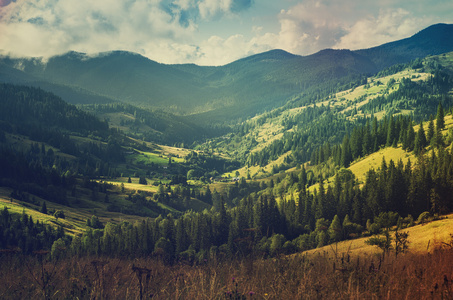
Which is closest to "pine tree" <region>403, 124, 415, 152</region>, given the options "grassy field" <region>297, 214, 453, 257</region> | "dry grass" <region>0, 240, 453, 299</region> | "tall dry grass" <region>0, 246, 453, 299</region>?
"grassy field" <region>297, 214, 453, 257</region>

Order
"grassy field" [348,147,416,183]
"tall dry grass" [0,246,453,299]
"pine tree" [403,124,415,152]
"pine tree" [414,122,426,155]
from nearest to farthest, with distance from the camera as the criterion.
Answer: "tall dry grass" [0,246,453,299], "pine tree" [414,122,426,155], "grassy field" [348,147,416,183], "pine tree" [403,124,415,152]

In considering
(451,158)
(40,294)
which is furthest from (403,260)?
(451,158)

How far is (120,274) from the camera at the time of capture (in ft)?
70.8

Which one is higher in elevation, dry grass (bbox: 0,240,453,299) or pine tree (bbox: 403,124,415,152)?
pine tree (bbox: 403,124,415,152)

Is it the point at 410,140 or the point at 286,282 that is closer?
the point at 286,282

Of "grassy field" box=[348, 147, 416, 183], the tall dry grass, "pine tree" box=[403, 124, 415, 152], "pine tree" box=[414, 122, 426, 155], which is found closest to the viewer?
the tall dry grass

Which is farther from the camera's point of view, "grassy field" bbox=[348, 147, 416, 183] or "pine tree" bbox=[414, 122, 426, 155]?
"grassy field" bbox=[348, 147, 416, 183]

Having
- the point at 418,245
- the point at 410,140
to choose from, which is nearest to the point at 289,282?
the point at 418,245

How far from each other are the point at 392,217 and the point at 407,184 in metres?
23.6

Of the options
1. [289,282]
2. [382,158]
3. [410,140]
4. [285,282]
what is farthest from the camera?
[382,158]

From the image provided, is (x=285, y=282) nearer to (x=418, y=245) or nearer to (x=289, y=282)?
(x=289, y=282)

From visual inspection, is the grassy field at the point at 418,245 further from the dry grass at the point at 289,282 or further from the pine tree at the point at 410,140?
the pine tree at the point at 410,140

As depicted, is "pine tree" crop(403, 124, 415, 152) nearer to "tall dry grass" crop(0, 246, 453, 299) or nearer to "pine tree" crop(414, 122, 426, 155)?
"pine tree" crop(414, 122, 426, 155)

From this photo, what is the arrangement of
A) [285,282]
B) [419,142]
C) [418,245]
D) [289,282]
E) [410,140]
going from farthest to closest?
[410,140] → [419,142] → [418,245] → [285,282] → [289,282]
